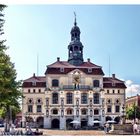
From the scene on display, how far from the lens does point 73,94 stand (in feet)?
64.1

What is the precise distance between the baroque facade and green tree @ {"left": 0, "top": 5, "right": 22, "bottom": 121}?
55 cm

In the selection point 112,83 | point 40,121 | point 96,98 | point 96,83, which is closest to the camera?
point 112,83

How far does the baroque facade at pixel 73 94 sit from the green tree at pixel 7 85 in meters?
0.55

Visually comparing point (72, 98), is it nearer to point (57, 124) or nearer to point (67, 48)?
point (57, 124)

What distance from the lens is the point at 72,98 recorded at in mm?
20062

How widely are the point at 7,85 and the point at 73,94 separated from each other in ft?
21.8

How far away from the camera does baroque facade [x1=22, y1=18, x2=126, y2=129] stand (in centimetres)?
1503

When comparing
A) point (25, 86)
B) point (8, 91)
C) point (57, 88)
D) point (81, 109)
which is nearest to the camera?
point (8, 91)

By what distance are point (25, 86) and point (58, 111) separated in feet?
14.4

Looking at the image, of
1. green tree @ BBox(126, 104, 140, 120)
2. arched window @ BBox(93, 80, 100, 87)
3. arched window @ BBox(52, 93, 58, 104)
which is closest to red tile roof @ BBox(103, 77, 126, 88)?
arched window @ BBox(93, 80, 100, 87)

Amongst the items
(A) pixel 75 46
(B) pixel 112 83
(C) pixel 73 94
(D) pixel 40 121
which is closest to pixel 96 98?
(C) pixel 73 94

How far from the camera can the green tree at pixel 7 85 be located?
456 inches

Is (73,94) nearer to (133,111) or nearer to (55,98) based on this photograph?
(55,98)

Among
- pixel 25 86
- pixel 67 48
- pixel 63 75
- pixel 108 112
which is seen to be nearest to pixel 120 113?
pixel 108 112
